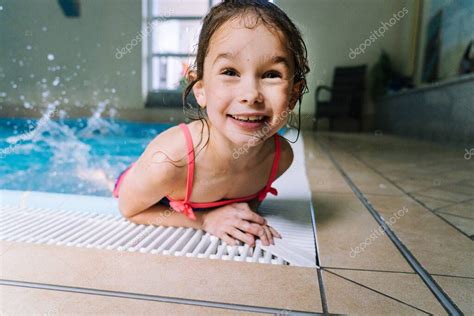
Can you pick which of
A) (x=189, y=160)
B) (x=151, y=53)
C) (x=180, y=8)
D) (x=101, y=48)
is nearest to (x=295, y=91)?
(x=189, y=160)

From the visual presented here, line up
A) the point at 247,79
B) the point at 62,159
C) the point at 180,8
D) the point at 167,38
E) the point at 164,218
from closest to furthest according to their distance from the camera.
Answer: the point at 247,79, the point at 164,218, the point at 62,159, the point at 180,8, the point at 167,38

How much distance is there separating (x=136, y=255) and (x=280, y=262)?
0.81ft

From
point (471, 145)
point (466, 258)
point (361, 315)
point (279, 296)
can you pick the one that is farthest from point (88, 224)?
point (471, 145)

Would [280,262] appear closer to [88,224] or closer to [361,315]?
[361,315]

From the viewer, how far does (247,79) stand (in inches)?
26.4

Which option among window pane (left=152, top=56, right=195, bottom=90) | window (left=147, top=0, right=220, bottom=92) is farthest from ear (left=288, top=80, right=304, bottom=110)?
window pane (left=152, top=56, right=195, bottom=90)

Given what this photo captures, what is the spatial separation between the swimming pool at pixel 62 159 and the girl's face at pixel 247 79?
1.45 meters

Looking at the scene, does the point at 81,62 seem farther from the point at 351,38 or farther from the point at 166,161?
the point at 166,161

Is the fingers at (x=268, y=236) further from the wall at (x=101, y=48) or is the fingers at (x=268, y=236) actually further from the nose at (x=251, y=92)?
the wall at (x=101, y=48)

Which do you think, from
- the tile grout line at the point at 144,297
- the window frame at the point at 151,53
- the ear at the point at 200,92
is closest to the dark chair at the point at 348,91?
the window frame at the point at 151,53

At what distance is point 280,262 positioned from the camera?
0.65 metres

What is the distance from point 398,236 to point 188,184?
18.1 inches

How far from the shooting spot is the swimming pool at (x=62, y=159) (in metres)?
2.22

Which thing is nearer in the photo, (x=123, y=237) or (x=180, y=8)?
(x=123, y=237)
